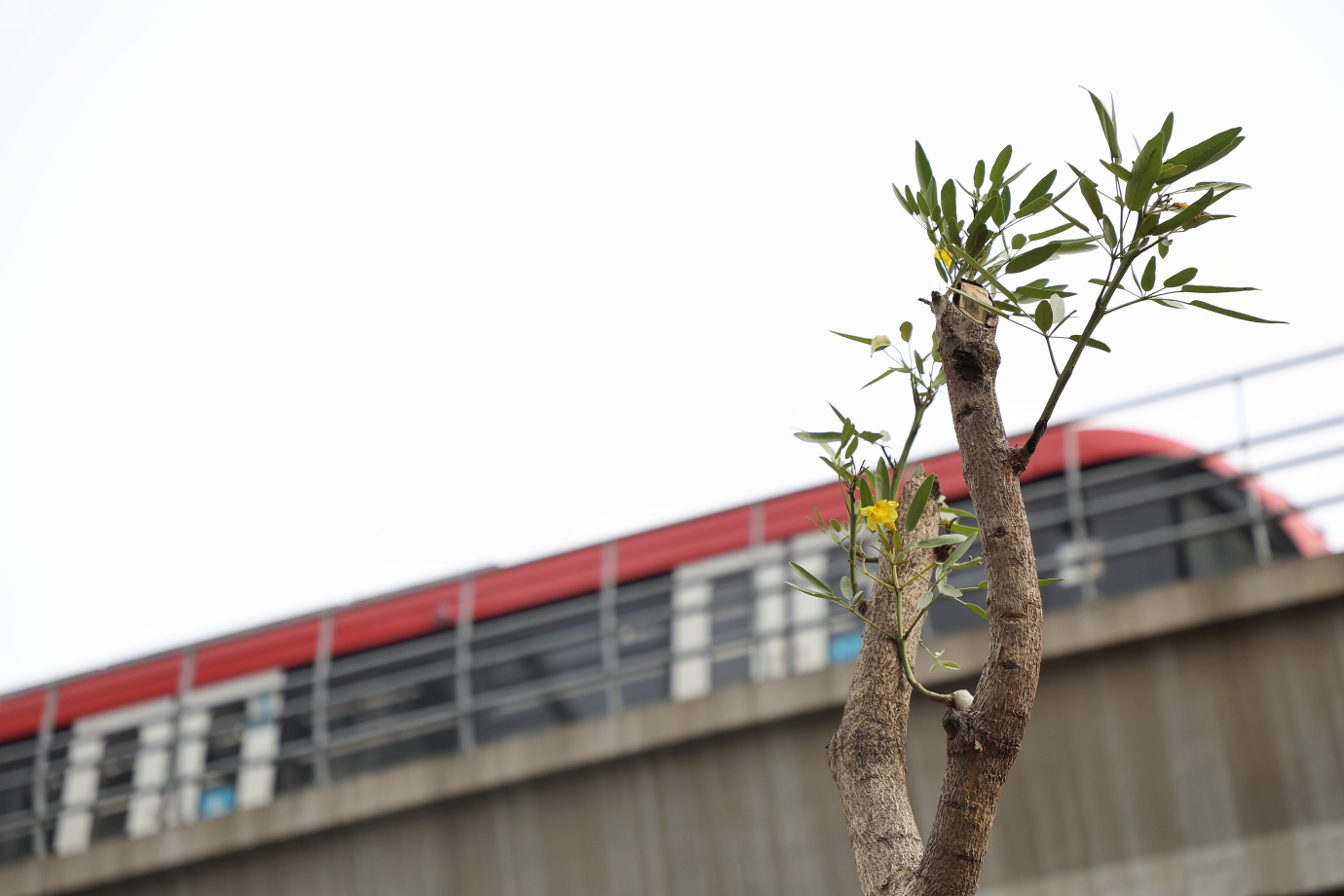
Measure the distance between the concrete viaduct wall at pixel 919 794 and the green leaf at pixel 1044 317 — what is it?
4.27 meters

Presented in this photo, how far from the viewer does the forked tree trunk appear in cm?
204

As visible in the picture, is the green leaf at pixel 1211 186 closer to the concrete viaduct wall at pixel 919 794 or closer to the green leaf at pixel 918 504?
the green leaf at pixel 918 504

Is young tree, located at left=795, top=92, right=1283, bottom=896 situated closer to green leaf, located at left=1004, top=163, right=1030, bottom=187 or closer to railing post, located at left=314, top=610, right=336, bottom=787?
green leaf, located at left=1004, top=163, right=1030, bottom=187

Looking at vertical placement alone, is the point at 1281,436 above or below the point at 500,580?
below

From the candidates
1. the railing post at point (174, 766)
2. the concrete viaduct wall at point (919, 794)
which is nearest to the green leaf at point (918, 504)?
the concrete viaduct wall at point (919, 794)

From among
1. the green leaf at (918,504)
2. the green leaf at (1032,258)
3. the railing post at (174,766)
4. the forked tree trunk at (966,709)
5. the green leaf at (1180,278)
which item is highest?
the railing post at (174,766)

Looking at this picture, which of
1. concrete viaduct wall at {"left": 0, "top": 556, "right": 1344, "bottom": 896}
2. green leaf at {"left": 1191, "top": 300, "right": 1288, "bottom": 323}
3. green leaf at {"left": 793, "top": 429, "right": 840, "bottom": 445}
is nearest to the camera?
green leaf at {"left": 1191, "top": 300, "right": 1288, "bottom": 323}

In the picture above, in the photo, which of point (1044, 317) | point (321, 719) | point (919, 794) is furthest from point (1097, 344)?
point (321, 719)

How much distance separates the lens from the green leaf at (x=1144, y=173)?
6.14ft

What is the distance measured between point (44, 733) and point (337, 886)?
3.08m

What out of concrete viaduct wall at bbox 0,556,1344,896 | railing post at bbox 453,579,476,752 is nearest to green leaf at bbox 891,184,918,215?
concrete viaduct wall at bbox 0,556,1344,896

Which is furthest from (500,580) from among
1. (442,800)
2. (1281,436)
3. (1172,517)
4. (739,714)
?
(1281,436)

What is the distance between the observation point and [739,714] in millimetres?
6508

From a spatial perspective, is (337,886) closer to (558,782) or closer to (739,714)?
(558,782)
